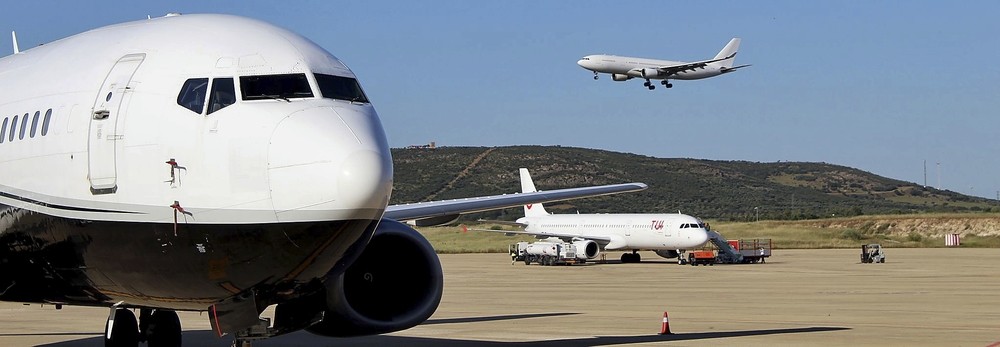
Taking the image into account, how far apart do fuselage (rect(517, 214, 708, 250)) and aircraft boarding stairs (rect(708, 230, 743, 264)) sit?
1122 millimetres

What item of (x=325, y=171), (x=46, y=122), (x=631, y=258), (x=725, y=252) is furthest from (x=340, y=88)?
(x=631, y=258)

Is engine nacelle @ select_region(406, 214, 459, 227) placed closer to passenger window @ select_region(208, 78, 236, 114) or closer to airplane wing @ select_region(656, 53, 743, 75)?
passenger window @ select_region(208, 78, 236, 114)

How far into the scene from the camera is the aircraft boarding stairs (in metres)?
62.3

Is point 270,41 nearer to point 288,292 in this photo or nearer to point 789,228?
point 288,292

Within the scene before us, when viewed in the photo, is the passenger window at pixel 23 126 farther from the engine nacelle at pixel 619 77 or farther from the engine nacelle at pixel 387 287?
the engine nacelle at pixel 619 77

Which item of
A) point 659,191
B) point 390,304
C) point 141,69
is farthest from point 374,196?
point 659,191

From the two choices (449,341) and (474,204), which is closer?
(474,204)

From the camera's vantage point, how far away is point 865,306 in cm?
2839

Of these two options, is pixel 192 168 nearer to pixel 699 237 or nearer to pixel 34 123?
pixel 34 123

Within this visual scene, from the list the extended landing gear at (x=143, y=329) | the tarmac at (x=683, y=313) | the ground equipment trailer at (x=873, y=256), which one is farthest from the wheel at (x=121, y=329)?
the ground equipment trailer at (x=873, y=256)

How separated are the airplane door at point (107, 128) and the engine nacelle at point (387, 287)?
2.83m

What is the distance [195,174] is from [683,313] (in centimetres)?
1771

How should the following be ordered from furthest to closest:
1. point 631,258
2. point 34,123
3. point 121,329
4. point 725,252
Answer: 1. point 631,258
2. point 725,252
3. point 121,329
4. point 34,123

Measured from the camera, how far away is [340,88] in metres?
11.2
